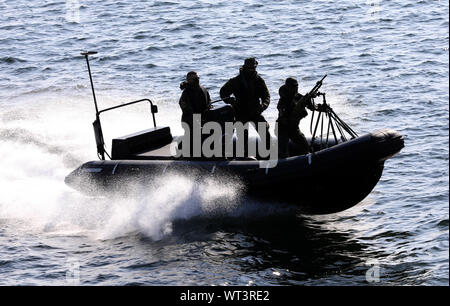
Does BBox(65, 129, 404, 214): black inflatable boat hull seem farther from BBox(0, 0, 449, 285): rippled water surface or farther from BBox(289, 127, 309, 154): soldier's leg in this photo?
BBox(289, 127, 309, 154): soldier's leg

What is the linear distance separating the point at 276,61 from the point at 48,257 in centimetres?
1086

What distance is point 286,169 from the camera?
10891 millimetres

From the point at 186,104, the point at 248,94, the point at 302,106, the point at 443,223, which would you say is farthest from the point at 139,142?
→ the point at 443,223

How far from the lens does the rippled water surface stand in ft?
33.8

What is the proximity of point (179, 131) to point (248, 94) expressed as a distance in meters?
3.84

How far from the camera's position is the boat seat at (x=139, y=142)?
1212cm

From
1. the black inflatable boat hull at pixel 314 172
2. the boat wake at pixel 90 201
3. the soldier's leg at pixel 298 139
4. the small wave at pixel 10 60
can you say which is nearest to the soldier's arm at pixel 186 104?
the black inflatable boat hull at pixel 314 172

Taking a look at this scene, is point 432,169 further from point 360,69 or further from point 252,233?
point 360,69

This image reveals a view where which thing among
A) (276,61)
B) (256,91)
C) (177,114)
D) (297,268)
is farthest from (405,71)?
(297,268)

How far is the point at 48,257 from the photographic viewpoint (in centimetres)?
1077

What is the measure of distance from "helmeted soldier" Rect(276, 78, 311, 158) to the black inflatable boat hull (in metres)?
0.37

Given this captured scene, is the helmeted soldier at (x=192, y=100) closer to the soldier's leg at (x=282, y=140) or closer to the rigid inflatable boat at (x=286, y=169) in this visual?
the rigid inflatable boat at (x=286, y=169)

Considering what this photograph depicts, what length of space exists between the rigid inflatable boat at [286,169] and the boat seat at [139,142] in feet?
0.05

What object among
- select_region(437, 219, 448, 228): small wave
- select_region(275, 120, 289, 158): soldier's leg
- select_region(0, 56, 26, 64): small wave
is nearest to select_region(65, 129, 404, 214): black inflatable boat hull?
select_region(275, 120, 289, 158): soldier's leg
